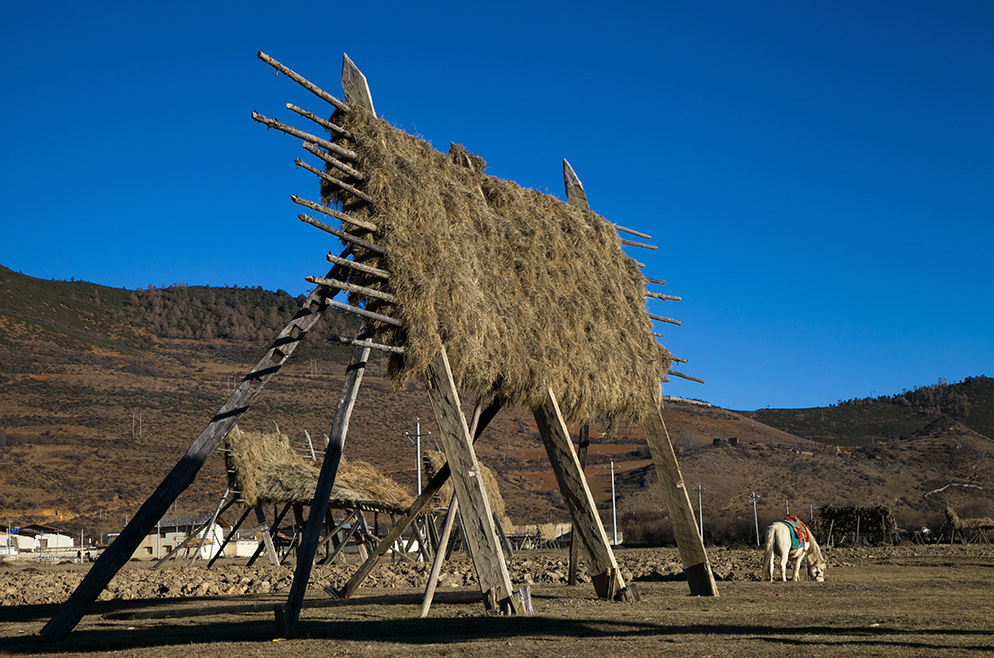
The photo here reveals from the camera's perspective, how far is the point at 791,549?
51.6 feet

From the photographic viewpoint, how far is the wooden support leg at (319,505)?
322 inches

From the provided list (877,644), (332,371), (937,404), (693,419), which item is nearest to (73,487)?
(332,371)

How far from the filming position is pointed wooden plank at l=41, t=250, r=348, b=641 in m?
7.82

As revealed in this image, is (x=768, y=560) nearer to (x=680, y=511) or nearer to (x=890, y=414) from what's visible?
(x=680, y=511)

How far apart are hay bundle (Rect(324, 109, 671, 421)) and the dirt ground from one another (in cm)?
256

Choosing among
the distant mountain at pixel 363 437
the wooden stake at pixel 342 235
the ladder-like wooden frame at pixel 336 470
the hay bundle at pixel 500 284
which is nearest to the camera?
the ladder-like wooden frame at pixel 336 470

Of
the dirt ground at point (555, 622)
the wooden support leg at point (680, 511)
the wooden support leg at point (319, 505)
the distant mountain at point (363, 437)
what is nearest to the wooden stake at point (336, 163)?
the wooden support leg at point (319, 505)

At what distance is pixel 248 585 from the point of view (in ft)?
49.4

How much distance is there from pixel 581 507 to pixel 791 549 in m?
7.23

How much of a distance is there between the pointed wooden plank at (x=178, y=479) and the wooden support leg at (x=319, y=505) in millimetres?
730

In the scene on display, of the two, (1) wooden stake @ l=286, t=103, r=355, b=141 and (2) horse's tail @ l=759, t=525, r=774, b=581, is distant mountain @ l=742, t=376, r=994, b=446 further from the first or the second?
(1) wooden stake @ l=286, t=103, r=355, b=141

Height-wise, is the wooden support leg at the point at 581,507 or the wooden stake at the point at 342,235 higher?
the wooden stake at the point at 342,235

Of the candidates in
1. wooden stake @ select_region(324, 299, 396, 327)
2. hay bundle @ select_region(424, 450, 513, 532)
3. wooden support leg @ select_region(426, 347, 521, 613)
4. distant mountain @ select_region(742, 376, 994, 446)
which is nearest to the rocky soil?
wooden support leg @ select_region(426, 347, 521, 613)

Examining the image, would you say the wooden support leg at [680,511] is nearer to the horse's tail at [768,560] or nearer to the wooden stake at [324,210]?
the horse's tail at [768,560]
